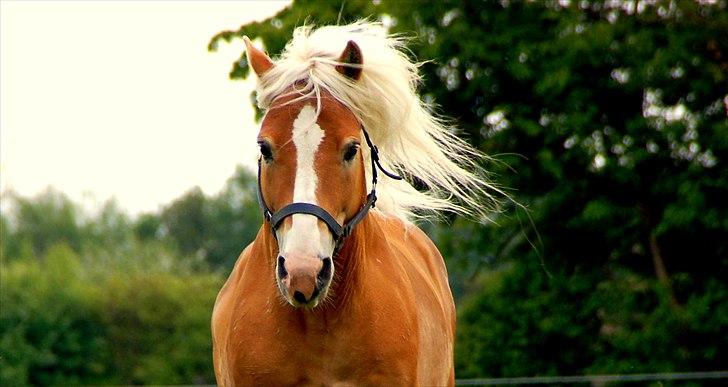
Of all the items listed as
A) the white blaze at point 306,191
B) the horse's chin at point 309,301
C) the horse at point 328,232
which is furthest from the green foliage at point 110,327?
the horse's chin at point 309,301

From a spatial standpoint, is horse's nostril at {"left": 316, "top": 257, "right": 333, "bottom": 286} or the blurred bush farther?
the blurred bush

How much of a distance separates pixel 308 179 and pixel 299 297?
1.41 ft

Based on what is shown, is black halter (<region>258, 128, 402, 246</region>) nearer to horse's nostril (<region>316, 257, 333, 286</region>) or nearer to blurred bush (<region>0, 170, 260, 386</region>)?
horse's nostril (<region>316, 257, 333, 286</region>)

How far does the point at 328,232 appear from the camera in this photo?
4.46m

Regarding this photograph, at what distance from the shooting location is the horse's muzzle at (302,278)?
14.0ft

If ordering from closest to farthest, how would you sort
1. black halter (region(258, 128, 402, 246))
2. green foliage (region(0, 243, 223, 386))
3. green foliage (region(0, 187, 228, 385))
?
black halter (region(258, 128, 402, 246)) → green foliage (region(0, 187, 228, 385)) → green foliage (region(0, 243, 223, 386))

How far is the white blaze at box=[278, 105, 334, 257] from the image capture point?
14.3 ft

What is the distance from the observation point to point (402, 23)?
1606 centimetres

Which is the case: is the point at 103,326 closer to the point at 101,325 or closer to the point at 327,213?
the point at 101,325

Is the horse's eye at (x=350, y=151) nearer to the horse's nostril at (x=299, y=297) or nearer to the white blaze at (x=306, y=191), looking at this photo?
the white blaze at (x=306, y=191)

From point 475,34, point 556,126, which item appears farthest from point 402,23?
point 556,126

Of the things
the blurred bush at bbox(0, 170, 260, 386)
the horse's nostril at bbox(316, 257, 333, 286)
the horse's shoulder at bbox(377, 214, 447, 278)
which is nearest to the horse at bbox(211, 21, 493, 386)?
the horse's nostril at bbox(316, 257, 333, 286)

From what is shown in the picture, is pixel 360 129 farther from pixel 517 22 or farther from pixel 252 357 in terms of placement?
pixel 517 22

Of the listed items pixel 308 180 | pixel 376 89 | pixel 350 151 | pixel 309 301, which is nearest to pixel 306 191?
pixel 308 180
